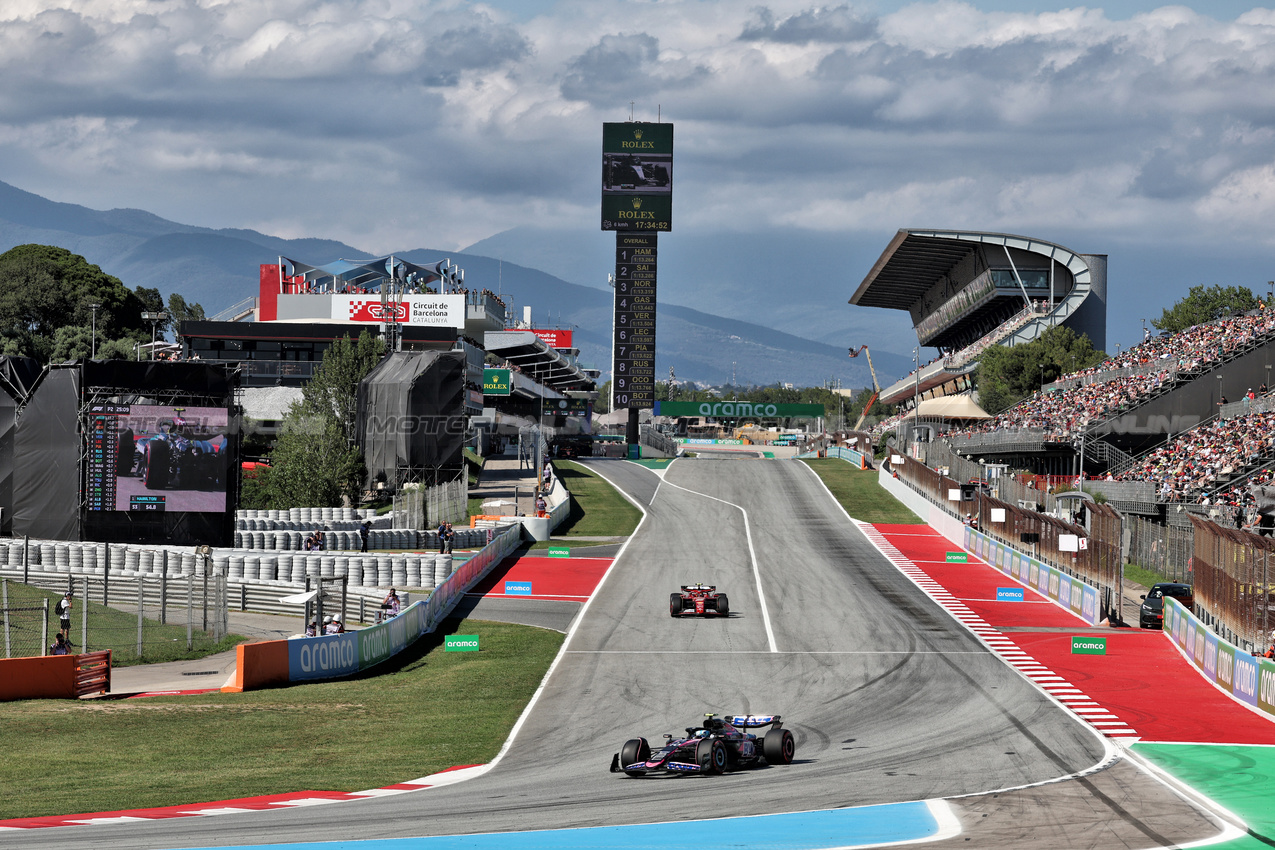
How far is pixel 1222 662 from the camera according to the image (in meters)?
28.1

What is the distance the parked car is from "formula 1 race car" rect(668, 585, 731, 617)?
12.4m

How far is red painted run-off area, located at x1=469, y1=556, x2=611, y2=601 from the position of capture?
44594 mm

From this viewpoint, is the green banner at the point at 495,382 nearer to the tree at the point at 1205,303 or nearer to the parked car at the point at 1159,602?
the tree at the point at 1205,303

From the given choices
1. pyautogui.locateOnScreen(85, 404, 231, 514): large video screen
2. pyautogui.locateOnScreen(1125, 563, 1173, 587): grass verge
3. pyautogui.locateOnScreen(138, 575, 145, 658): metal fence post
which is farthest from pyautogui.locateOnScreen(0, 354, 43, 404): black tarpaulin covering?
pyautogui.locateOnScreen(1125, 563, 1173, 587): grass verge

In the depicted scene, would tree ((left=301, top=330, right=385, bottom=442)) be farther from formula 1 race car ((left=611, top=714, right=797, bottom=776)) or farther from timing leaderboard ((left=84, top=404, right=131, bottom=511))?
formula 1 race car ((left=611, top=714, right=797, bottom=776))

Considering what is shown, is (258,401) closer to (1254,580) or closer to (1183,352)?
(1183,352)

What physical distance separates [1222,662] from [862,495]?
50.5 metres

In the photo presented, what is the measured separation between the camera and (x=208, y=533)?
141 feet

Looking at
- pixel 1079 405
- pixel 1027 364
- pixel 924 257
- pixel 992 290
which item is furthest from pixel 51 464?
pixel 924 257

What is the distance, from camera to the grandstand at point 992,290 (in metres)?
128

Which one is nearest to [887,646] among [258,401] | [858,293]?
[258,401]

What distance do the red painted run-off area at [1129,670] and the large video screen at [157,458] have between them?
86.2 ft

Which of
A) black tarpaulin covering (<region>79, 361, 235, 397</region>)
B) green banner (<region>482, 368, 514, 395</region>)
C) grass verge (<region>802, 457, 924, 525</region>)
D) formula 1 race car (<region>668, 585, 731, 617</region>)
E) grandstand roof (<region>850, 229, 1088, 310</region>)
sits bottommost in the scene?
formula 1 race car (<region>668, 585, 731, 617</region>)

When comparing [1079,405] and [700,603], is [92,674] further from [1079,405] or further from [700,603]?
[1079,405]
